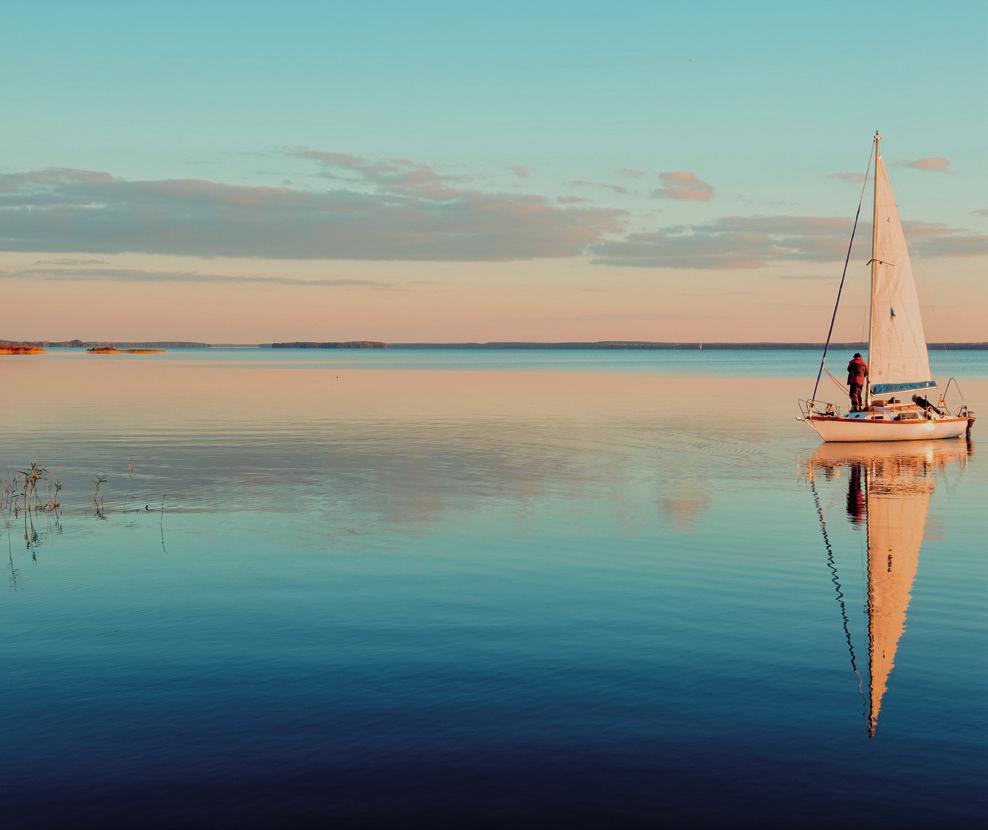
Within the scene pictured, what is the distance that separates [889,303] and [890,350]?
249 centimetres

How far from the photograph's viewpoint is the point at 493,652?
1585cm

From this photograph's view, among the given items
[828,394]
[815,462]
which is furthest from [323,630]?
[828,394]

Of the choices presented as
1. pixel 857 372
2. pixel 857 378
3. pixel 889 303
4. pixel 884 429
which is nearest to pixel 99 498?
pixel 884 429

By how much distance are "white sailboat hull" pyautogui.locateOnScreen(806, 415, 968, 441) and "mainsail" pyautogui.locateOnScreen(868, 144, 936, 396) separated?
2.18m

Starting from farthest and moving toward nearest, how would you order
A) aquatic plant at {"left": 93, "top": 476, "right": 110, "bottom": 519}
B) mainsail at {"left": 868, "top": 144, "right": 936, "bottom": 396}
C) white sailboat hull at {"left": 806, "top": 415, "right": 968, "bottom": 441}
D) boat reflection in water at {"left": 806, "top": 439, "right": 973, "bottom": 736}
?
mainsail at {"left": 868, "top": 144, "right": 936, "bottom": 396}, white sailboat hull at {"left": 806, "top": 415, "right": 968, "bottom": 441}, aquatic plant at {"left": 93, "top": 476, "right": 110, "bottom": 519}, boat reflection in water at {"left": 806, "top": 439, "right": 973, "bottom": 736}

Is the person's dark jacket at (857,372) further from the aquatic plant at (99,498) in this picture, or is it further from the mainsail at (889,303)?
the aquatic plant at (99,498)

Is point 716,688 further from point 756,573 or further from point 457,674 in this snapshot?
point 756,573

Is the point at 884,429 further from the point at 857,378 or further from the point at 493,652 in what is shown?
the point at 493,652

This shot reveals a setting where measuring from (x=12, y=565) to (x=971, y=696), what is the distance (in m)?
19.1

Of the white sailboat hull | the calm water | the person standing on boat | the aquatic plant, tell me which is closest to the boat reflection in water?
the calm water

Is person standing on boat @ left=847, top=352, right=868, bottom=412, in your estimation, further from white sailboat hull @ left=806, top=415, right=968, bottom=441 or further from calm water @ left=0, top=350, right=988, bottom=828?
calm water @ left=0, top=350, right=988, bottom=828

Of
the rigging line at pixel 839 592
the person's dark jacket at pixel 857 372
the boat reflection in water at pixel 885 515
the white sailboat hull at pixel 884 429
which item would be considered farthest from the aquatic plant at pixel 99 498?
the person's dark jacket at pixel 857 372

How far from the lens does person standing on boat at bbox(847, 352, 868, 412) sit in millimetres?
53947

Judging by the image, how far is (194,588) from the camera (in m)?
20.1
